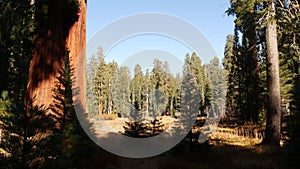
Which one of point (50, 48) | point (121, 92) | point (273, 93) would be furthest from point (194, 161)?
point (121, 92)

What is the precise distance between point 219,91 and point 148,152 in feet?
188

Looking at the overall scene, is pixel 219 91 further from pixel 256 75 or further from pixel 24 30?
pixel 24 30

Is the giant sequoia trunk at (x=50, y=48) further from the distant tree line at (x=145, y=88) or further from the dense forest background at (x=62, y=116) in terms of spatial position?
the distant tree line at (x=145, y=88)

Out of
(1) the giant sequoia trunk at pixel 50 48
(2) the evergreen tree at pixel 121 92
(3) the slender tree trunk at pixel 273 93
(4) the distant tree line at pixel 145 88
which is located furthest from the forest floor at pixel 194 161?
(2) the evergreen tree at pixel 121 92

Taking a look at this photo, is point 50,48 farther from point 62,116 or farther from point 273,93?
point 273,93

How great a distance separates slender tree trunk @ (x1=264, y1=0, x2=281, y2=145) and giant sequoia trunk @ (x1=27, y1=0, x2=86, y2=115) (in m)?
6.76

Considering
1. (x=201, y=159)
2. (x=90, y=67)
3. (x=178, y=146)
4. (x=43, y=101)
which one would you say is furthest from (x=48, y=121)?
(x=90, y=67)

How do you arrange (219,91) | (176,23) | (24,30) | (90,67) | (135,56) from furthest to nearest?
(90,67)
(219,91)
(135,56)
(176,23)
(24,30)

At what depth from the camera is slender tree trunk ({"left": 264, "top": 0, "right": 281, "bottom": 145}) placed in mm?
8922

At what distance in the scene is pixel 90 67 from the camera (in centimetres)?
6712

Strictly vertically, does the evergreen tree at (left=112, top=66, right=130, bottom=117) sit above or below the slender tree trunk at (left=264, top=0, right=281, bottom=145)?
above

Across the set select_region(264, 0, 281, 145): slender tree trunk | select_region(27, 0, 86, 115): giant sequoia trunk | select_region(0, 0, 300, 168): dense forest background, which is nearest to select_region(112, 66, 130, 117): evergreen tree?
select_region(0, 0, 300, 168): dense forest background

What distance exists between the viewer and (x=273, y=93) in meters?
9.01

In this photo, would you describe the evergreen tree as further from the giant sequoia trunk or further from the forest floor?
the giant sequoia trunk
